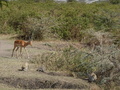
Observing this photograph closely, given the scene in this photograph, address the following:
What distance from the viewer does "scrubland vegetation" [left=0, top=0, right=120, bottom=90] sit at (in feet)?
32.6

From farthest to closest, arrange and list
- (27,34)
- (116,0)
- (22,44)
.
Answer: (116,0) → (27,34) → (22,44)

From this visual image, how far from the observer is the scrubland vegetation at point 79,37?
9.94 m

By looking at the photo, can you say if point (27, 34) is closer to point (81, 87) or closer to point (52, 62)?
point (52, 62)

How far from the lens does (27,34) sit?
68.5ft

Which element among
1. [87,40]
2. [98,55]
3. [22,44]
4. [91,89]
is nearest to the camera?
[91,89]

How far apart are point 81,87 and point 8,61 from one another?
336cm

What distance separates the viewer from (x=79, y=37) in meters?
20.8

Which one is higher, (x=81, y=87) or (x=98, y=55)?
(x=98, y=55)

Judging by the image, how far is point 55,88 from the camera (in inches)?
368

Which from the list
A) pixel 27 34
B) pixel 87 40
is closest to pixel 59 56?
pixel 87 40

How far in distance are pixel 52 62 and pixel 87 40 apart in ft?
27.7


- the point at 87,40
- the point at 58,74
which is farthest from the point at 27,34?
the point at 58,74

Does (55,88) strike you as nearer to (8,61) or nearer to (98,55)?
(98,55)

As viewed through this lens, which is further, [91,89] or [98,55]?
[98,55]
